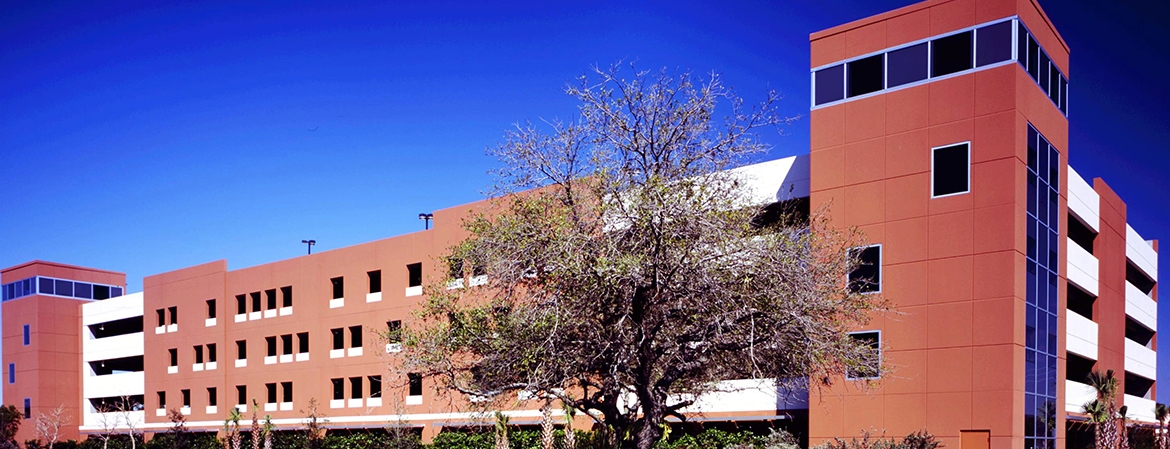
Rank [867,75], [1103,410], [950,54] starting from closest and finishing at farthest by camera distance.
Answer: [950,54] < [867,75] < [1103,410]

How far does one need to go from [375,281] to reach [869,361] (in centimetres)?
2677

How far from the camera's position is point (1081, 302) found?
3969 cm

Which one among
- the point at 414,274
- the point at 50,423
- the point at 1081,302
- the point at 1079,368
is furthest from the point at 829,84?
the point at 50,423

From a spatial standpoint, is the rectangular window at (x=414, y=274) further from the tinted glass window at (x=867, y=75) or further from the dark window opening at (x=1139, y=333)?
the dark window opening at (x=1139, y=333)

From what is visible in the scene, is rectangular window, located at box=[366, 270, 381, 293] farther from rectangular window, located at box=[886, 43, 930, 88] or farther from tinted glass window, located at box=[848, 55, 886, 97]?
rectangular window, located at box=[886, 43, 930, 88]

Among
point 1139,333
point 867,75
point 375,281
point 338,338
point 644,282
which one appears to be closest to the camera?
point 644,282

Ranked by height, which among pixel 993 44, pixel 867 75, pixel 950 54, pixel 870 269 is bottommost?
pixel 870 269

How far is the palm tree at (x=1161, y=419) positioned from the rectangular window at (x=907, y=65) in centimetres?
2361

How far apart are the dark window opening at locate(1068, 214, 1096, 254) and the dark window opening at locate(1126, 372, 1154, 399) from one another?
33.2ft

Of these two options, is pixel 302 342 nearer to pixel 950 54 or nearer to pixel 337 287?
pixel 337 287

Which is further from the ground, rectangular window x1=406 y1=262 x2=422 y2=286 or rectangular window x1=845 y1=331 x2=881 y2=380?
rectangular window x1=406 y1=262 x2=422 y2=286

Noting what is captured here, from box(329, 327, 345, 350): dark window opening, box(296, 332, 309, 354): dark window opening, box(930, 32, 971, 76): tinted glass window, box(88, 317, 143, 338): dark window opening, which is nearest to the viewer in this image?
box(930, 32, 971, 76): tinted glass window

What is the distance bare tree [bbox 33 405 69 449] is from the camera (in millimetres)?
62013

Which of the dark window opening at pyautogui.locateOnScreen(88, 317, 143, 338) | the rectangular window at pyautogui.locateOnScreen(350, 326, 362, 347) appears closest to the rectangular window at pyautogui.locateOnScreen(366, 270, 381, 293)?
the rectangular window at pyautogui.locateOnScreen(350, 326, 362, 347)
